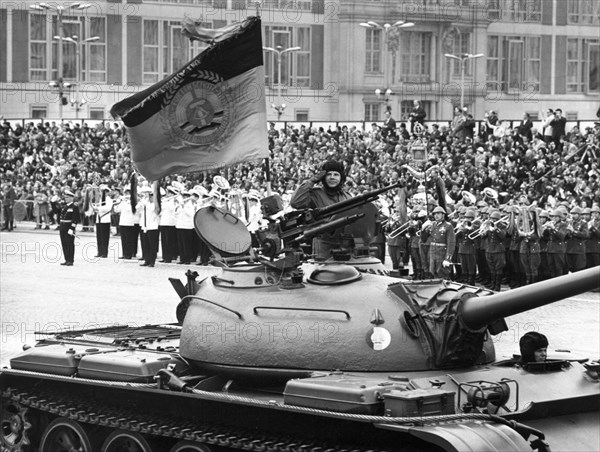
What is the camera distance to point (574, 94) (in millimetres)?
69188

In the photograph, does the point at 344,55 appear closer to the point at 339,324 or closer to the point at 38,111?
the point at 38,111

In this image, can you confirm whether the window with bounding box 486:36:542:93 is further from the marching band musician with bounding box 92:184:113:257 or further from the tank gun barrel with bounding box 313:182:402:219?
the tank gun barrel with bounding box 313:182:402:219

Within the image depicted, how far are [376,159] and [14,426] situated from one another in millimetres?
26208

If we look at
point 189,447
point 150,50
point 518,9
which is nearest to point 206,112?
point 189,447

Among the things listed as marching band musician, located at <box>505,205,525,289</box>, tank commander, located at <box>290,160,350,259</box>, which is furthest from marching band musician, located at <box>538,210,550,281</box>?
tank commander, located at <box>290,160,350,259</box>

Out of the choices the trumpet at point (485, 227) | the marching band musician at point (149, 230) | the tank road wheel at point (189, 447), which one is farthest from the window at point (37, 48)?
the tank road wheel at point (189, 447)

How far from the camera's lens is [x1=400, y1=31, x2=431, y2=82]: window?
66.9 metres

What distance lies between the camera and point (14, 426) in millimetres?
12258

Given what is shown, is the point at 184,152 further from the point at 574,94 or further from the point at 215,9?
the point at 574,94

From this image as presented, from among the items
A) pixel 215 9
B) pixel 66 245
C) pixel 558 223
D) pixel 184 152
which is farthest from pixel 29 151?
pixel 184 152

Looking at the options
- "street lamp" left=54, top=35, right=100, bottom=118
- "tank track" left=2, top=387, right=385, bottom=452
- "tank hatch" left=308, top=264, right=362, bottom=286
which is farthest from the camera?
"street lamp" left=54, top=35, right=100, bottom=118

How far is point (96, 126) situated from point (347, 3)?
18969mm

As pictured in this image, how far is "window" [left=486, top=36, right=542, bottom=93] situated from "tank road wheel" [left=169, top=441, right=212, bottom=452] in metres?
58.6

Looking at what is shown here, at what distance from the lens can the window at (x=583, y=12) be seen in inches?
2645
